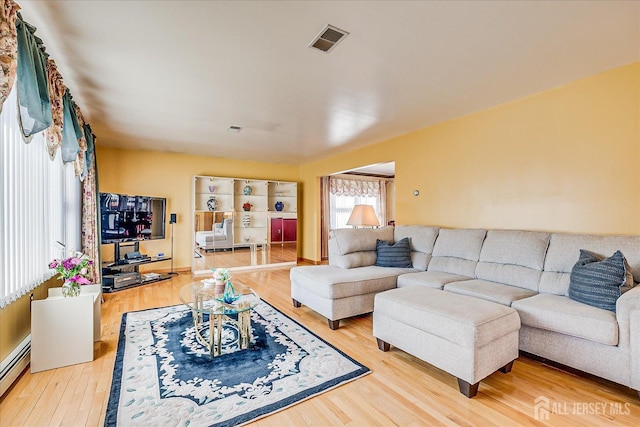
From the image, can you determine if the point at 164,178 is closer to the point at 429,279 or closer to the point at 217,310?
the point at 217,310

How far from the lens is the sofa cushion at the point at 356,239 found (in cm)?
374

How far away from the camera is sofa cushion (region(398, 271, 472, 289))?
2.98 meters

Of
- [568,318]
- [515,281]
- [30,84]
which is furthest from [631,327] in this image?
[30,84]

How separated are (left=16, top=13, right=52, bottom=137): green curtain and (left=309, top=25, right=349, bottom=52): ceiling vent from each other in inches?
70.2

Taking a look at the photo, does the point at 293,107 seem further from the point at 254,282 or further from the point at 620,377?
the point at 620,377

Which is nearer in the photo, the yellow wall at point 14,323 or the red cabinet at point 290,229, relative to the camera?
the yellow wall at point 14,323

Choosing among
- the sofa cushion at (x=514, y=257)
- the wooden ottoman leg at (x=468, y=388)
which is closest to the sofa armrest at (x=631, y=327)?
the sofa cushion at (x=514, y=257)

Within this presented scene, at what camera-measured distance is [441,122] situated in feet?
13.3

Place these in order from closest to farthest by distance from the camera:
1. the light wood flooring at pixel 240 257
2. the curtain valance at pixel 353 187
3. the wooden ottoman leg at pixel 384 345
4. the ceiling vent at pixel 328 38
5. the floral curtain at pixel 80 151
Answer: the ceiling vent at pixel 328 38
the wooden ottoman leg at pixel 384 345
the floral curtain at pixel 80 151
the light wood flooring at pixel 240 257
the curtain valance at pixel 353 187

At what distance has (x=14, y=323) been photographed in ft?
7.22

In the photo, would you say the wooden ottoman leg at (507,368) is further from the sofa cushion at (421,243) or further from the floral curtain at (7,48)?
the floral curtain at (7,48)

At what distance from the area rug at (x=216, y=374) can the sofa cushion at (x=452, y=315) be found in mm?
530

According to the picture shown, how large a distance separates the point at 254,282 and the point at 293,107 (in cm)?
305

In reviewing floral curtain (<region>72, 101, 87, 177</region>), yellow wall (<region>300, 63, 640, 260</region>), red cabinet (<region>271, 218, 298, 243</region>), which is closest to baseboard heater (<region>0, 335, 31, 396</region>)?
floral curtain (<region>72, 101, 87, 177</region>)
